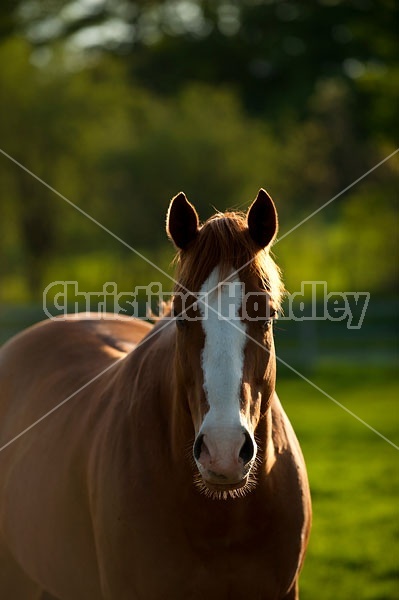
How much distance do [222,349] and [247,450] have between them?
1.06 feet

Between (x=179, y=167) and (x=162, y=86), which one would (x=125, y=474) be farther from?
(x=162, y=86)

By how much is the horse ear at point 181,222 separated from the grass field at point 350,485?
2.85 metres

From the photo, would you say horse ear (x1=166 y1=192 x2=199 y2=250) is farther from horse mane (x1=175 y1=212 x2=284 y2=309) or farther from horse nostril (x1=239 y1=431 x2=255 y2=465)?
horse nostril (x1=239 y1=431 x2=255 y2=465)

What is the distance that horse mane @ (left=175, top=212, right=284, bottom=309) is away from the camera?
2.89 m

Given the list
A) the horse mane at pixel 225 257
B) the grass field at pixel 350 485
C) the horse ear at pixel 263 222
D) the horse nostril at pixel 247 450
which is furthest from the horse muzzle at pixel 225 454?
the grass field at pixel 350 485

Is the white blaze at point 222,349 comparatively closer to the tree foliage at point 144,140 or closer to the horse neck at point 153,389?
the horse neck at point 153,389

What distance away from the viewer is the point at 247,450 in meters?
2.62

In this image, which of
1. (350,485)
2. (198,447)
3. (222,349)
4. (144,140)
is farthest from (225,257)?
(144,140)

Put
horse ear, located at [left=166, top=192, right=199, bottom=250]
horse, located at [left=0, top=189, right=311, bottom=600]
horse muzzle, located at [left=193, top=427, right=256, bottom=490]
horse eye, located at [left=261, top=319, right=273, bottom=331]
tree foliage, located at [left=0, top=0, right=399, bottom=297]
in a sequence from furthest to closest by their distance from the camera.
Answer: tree foliage, located at [left=0, top=0, right=399, bottom=297] < horse ear, located at [left=166, top=192, right=199, bottom=250] < horse eye, located at [left=261, top=319, right=273, bottom=331] < horse, located at [left=0, top=189, right=311, bottom=600] < horse muzzle, located at [left=193, top=427, right=256, bottom=490]

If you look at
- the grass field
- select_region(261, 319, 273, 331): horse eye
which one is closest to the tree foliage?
the grass field

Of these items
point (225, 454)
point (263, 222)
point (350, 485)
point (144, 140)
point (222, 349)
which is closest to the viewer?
point (225, 454)

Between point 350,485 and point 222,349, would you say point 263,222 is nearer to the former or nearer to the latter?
point 222,349

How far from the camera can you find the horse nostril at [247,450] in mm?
2609

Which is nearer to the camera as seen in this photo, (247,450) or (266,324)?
(247,450)
